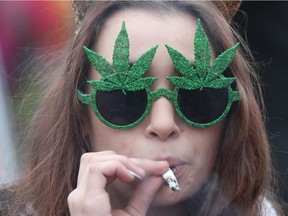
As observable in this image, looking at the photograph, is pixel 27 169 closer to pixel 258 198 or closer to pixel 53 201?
pixel 53 201

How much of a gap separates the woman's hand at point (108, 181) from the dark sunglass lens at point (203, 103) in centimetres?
16

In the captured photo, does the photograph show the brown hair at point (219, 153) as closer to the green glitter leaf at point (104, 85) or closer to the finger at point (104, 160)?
the green glitter leaf at point (104, 85)

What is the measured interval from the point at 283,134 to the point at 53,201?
4.22 feet

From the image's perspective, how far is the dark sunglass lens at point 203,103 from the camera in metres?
1.32

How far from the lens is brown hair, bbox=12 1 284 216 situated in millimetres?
1470

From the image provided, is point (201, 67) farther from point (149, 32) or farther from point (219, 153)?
point (219, 153)

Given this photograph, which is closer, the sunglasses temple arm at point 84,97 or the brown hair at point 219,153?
the sunglasses temple arm at point 84,97

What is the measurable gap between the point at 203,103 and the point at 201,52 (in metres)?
0.14

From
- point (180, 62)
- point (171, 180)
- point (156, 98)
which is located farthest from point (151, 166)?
point (180, 62)

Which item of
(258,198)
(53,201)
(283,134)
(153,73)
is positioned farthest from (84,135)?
(283,134)

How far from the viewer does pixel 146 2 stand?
4.74 ft

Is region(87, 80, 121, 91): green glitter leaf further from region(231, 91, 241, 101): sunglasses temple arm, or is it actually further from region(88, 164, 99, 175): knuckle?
region(231, 91, 241, 101): sunglasses temple arm

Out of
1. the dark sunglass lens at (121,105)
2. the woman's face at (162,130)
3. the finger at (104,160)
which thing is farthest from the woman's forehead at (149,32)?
the finger at (104,160)

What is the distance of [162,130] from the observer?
1.26 m
